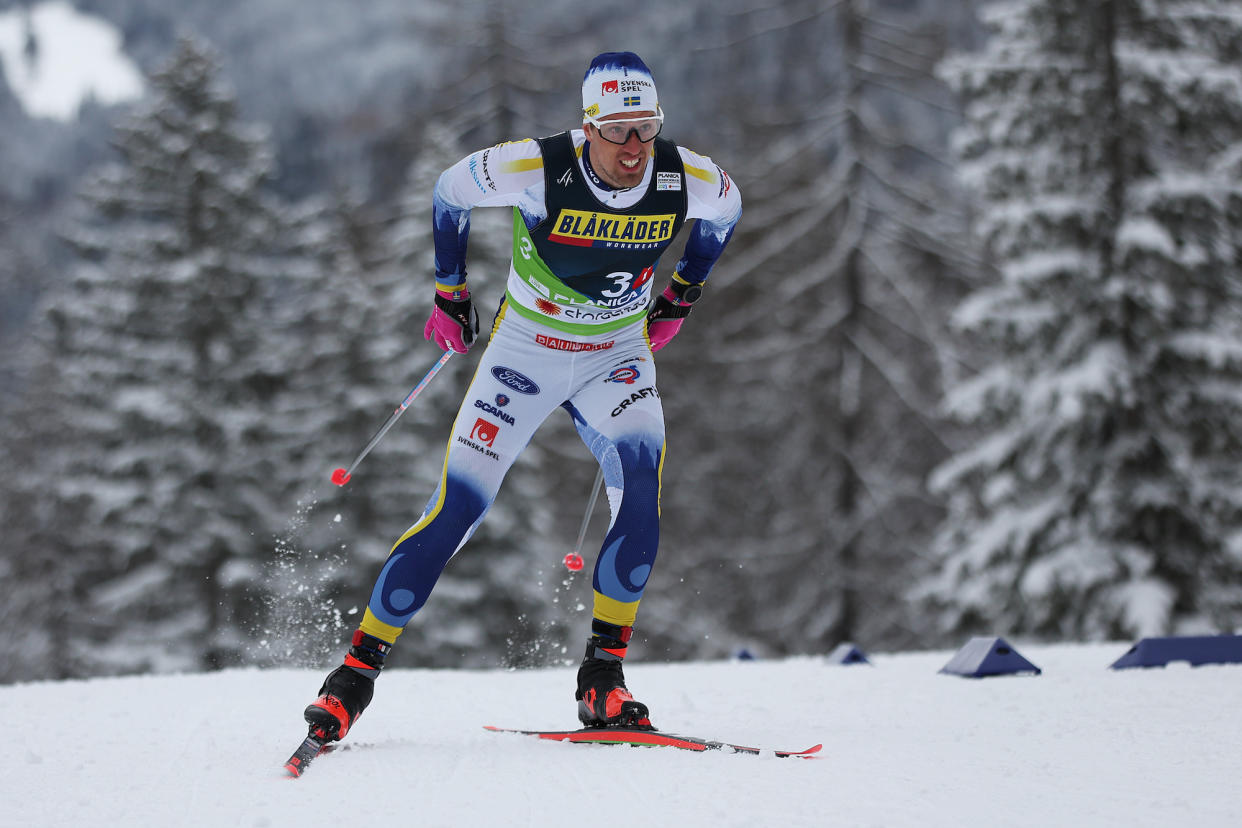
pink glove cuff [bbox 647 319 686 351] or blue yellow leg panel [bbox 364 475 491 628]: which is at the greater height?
pink glove cuff [bbox 647 319 686 351]

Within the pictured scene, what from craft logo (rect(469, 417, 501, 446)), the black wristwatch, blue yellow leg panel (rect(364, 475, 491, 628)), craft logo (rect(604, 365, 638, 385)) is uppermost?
the black wristwatch

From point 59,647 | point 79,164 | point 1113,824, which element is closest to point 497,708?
point 1113,824

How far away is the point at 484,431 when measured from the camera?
4238 millimetres

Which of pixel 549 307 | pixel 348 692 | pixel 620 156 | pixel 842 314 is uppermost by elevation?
pixel 620 156

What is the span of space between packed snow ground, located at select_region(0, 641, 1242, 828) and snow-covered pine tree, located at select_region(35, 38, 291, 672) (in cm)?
1330

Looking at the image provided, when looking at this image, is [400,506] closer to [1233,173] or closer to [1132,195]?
[1132,195]

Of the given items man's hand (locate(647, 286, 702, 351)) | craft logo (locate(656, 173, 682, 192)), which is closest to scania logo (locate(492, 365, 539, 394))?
man's hand (locate(647, 286, 702, 351))

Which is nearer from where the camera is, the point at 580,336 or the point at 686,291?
the point at 580,336

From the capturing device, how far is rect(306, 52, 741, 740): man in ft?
13.3

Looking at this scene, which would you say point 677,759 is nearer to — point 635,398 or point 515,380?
point 635,398

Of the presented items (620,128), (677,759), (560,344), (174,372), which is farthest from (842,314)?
(677,759)

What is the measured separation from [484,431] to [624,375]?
2.01 ft

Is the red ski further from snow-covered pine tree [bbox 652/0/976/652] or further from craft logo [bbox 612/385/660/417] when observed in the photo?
snow-covered pine tree [bbox 652/0/976/652]

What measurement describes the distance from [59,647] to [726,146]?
770 inches
